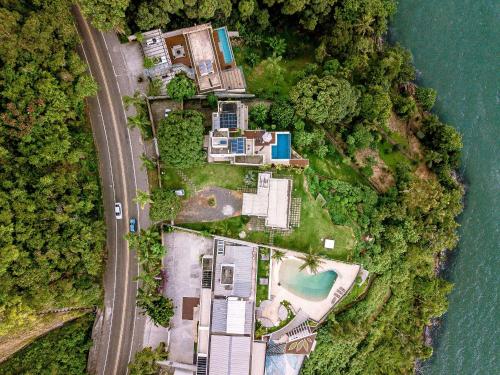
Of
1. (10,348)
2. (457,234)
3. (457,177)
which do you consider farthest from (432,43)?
(10,348)

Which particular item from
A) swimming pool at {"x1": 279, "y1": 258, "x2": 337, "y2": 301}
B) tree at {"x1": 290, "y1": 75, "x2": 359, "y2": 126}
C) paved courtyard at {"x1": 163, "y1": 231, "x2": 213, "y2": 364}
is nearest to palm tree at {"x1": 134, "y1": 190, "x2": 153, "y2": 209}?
paved courtyard at {"x1": 163, "y1": 231, "x2": 213, "y2": 364}

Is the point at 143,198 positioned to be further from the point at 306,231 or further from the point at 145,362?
the point at 306,231

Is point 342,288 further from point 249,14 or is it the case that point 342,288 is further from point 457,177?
point 249,14

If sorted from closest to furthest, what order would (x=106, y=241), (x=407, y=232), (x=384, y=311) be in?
(x=106, y=241)
(x=407, y=232)
(x=384, y=311)

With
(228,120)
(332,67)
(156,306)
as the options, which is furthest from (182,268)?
(332,67)

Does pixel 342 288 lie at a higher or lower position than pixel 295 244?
lower

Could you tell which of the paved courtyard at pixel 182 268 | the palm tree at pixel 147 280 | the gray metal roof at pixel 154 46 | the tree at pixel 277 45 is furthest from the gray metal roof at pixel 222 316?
the tree at pixel 277 45

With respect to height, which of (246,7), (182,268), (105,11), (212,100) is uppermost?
(246,7)
